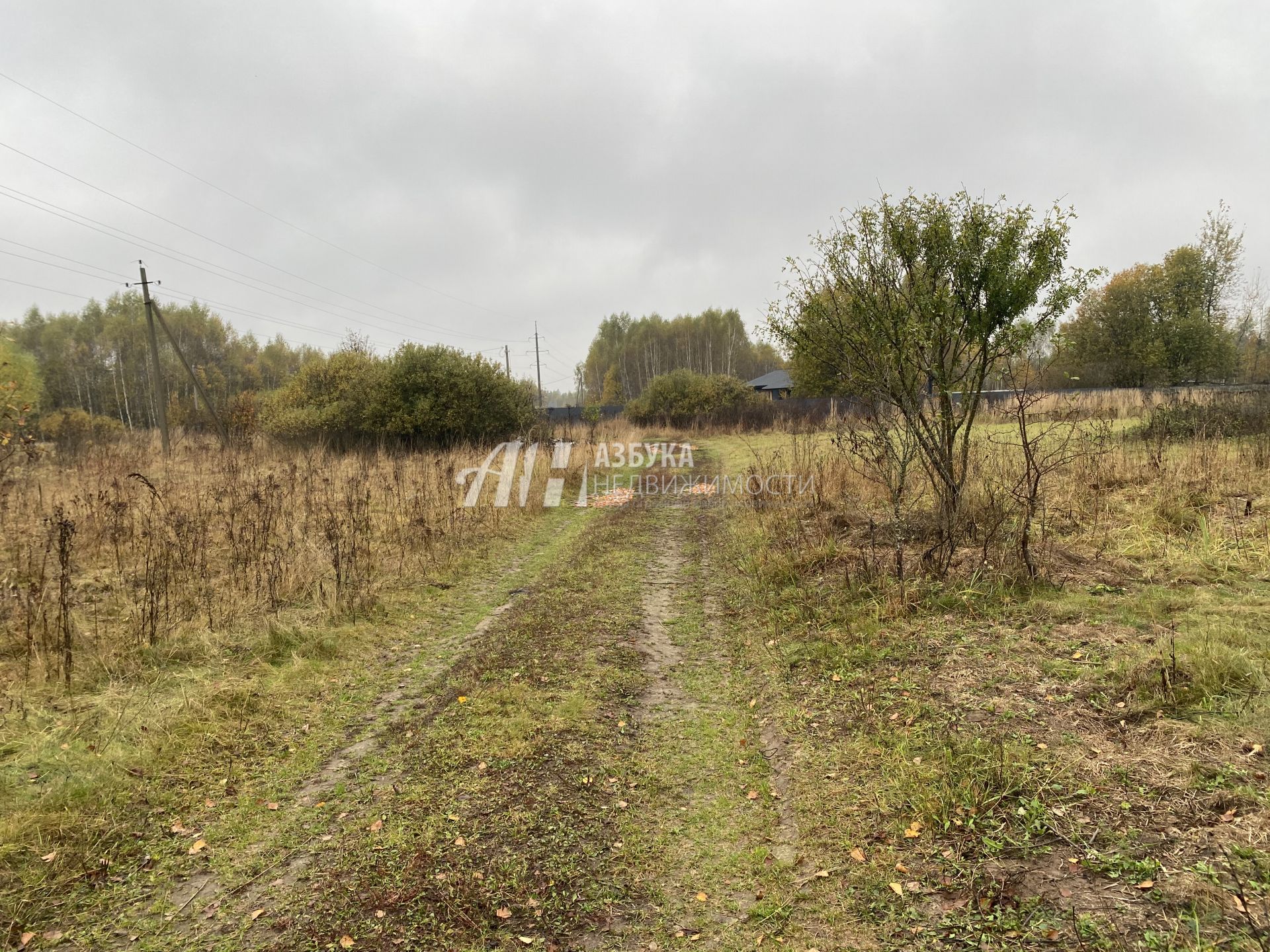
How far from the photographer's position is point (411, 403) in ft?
58.4

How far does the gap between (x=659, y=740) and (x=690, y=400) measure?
2996cm

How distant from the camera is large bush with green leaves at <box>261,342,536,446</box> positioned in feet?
58.3

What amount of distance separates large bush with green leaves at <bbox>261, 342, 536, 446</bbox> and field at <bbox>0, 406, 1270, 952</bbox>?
10.0m

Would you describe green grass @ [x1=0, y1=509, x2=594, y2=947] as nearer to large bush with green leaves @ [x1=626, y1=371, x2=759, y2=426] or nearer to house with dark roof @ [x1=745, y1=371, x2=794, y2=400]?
large bush with green leaves @ [x1=626, y1=371, x2=759, y2=426]

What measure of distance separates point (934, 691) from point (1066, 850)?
58.6 inches

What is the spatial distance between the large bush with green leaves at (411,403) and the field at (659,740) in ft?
32.9

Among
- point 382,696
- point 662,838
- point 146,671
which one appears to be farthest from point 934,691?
point 146,671

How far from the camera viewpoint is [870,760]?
3.64 metres

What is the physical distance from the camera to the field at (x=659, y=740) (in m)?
2.61

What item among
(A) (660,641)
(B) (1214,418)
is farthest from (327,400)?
(B) (1214,418)

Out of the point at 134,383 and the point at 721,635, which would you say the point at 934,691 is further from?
the point at 134,383

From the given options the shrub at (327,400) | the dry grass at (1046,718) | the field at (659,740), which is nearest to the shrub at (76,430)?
the shrub at (327,400)

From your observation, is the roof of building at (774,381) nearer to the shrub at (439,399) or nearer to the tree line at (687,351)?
the tree line at (687,351)

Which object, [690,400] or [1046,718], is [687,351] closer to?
[690,400]
